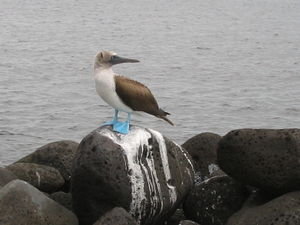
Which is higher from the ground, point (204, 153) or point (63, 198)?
point (204, 153)

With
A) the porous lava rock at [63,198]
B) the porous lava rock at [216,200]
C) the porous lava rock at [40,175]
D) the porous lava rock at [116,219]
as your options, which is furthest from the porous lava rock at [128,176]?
the porous lava rock at [40,175]

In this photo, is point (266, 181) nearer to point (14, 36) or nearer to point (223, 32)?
point (14, 36)

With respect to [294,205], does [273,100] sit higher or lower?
lower

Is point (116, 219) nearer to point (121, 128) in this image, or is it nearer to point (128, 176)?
point (128, 176)

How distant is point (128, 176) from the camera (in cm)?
876

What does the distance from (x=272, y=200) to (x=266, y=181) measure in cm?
30

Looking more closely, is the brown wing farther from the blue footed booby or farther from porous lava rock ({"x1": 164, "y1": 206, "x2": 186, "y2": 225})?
porous lava rock ({"x1": 164, "y1": 206, "x2": 186, "y2": 225})

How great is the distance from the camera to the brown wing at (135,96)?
8.75 m

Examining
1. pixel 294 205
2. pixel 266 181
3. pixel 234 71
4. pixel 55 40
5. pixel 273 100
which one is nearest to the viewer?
pixel 294 205

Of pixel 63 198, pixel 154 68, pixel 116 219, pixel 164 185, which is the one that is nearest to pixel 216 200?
pixel 164 185

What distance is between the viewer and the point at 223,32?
3822 centimetres

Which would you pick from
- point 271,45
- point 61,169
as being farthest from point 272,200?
point 271,45

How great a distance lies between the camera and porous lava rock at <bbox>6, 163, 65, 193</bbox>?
10.2 m

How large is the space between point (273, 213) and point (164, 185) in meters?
1.41
